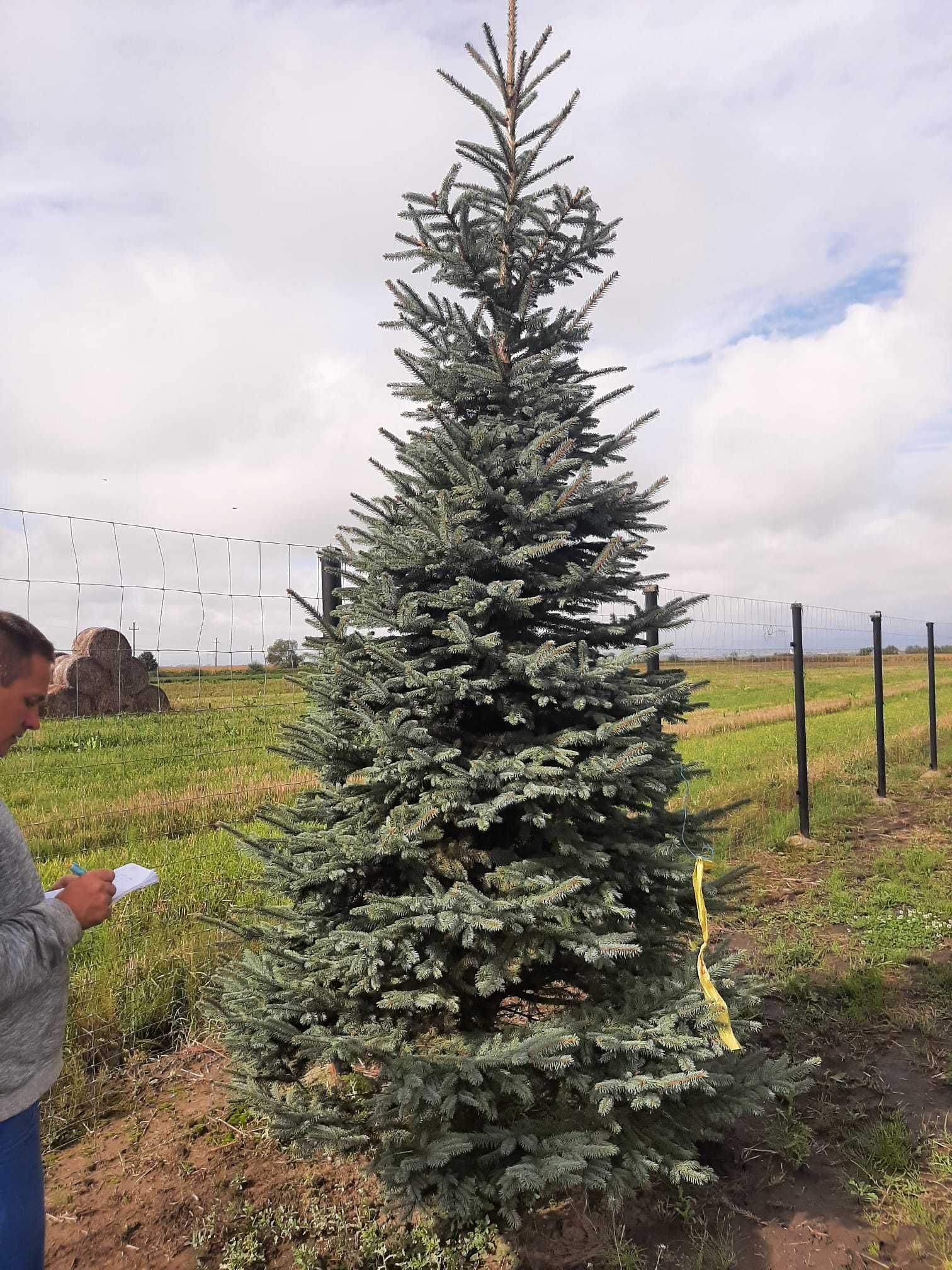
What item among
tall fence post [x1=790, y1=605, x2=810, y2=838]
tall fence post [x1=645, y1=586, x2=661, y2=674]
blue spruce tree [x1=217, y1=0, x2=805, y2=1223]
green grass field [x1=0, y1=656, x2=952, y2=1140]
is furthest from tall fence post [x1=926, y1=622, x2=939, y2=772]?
blue spruce tree [x1=217, y1=0, x2=805, y2=1223]

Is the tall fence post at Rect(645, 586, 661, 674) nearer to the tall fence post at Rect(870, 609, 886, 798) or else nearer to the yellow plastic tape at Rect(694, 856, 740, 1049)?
the yellow plastic tape at Rect(694, 856, 740, 1049)

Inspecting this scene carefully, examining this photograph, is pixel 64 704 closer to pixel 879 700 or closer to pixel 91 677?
pixel 91 677

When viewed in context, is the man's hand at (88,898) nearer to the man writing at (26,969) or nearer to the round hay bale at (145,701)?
the man writing at (26,969)

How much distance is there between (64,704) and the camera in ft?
42.6

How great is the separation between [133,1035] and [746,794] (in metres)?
8.22

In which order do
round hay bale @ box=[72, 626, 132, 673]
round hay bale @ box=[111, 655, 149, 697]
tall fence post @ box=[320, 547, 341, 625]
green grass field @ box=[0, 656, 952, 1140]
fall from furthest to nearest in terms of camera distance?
round hay bale @ box=[111, 655, 149, 697] → round hay bale @ box=[72, 626, 132, 673] → green grass field @ box=[0, 656, 952, 1140] → tall fence post @ box=[320, 547, 341, 625]

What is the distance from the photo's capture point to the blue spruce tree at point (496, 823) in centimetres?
259

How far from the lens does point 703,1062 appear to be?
290cm

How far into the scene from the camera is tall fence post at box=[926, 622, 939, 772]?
13.0 meters

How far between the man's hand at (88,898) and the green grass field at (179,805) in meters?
1.66

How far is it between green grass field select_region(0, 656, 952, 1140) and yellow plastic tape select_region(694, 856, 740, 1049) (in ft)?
3.73

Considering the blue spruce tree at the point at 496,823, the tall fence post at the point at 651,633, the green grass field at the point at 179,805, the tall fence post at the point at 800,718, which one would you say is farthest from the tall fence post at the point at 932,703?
the blue spruce tree at the point at 496,823

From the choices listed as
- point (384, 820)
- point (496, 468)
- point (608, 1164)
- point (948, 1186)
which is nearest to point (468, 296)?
point (496, 468)

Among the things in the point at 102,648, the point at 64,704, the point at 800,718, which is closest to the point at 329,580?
the point at 800,718
